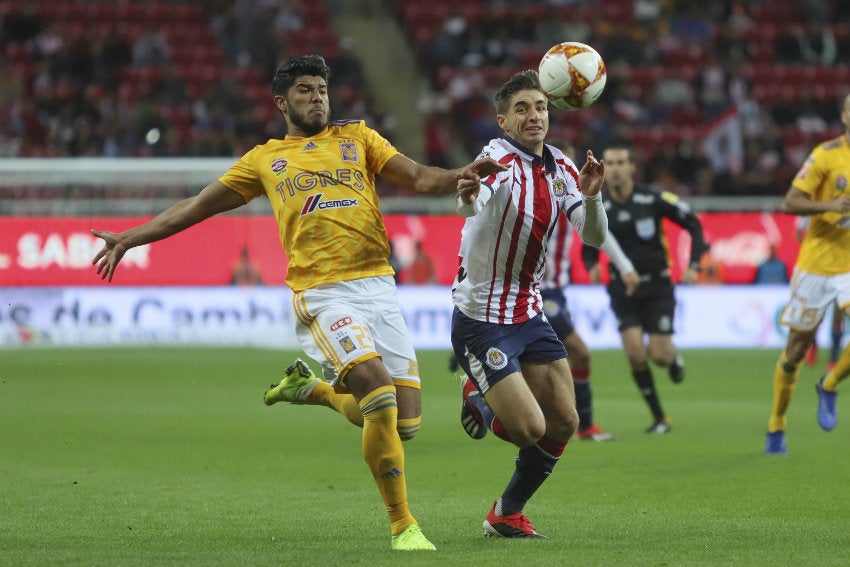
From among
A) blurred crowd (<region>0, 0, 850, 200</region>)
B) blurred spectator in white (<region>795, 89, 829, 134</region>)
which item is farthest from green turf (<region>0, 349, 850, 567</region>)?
blurred spectator in white (<region>795, 89, 829, 134</region>)

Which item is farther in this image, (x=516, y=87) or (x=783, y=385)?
(x=783, y=385)

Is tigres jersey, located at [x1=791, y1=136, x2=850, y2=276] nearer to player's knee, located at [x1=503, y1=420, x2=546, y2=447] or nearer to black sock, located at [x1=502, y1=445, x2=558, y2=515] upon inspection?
black sock, located at [x1=502, y1=445, x2=558, y2=515]

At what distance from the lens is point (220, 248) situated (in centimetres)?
2145

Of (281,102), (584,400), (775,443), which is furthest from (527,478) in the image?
(584,400)

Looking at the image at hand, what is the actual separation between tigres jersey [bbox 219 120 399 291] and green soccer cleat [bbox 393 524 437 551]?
A: 130 centimetres

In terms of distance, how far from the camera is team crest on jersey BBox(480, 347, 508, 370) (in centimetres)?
690

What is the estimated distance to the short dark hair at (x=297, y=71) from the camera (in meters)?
7.01

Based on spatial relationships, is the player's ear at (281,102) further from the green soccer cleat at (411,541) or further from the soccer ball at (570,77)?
the green soccer cleat at (411,541)

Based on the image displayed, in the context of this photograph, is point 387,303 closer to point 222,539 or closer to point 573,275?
point 222,539

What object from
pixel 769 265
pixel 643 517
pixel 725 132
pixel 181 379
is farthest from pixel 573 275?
pixel 643 517

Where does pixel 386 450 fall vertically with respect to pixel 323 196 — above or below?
below

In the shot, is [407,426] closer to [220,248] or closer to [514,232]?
[514,232]

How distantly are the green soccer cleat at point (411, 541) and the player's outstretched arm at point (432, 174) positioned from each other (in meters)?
1.60

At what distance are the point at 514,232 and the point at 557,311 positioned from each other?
4389 mm
